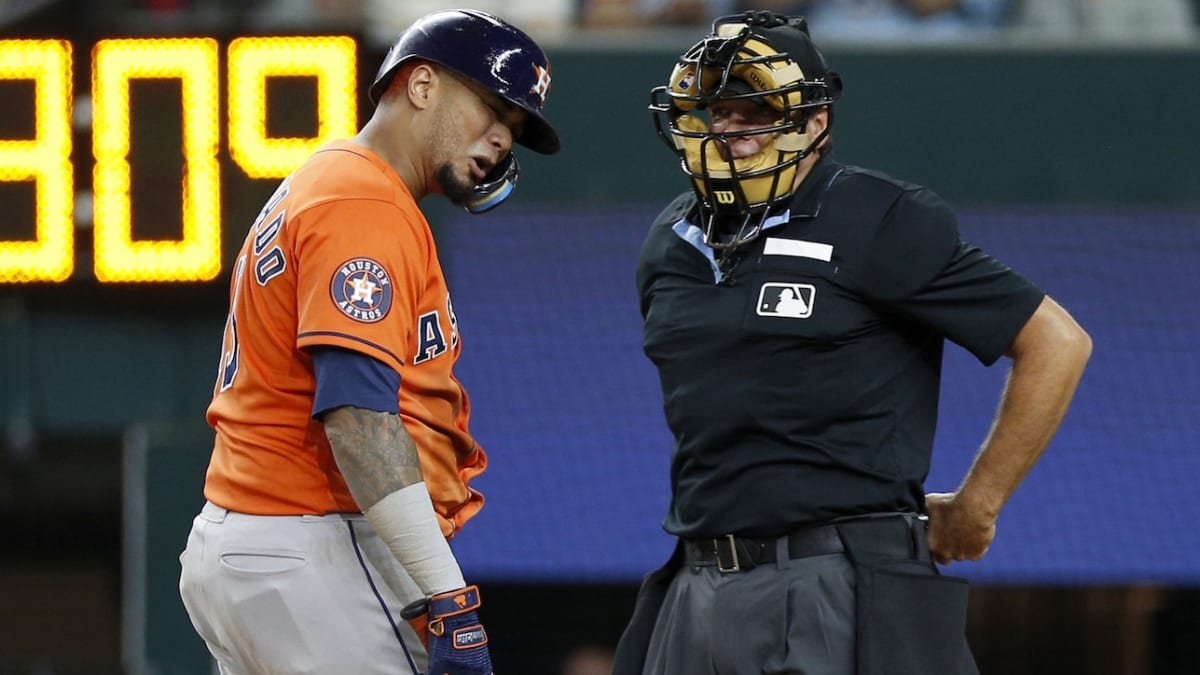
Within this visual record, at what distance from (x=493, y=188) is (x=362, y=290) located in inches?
19.8

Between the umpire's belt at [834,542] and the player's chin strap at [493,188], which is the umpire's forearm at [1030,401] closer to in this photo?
the umpire's belt at [834,542]

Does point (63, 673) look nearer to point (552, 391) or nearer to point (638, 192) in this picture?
point (552, 391)

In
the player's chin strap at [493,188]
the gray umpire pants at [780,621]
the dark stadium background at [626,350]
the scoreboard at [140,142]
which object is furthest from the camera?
the dark stadium background at [626,350]

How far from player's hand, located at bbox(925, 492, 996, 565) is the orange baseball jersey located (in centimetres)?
88

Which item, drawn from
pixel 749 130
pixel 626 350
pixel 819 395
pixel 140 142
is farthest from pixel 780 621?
pixel 626 350

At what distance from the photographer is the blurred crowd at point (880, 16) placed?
6598 mm

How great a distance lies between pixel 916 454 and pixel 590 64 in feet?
12.3

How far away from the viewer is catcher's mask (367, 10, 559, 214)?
10.2 ft

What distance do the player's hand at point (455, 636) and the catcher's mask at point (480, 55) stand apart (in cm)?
78

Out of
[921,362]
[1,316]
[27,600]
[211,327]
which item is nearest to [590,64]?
[211,327]

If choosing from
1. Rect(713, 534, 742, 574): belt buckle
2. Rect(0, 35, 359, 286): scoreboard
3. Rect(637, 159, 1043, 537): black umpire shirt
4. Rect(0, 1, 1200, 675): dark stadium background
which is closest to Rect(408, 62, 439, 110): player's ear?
Rect(637, 159, 1043, 537): black umpire shirt

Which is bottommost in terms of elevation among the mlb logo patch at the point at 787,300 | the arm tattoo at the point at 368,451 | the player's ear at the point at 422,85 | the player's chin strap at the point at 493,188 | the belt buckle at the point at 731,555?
the belt buckle at the point at 731,555

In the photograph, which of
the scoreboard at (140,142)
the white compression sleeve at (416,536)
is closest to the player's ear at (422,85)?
the white compression sleeve at (416,536)

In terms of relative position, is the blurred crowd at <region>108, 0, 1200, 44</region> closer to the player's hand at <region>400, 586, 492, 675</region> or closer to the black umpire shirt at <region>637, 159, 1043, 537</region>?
the black umpire shirt at <region>637, 159, 1043, 537</region>
